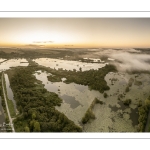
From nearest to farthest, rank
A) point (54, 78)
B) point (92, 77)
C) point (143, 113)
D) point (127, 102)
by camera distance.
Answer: point (143, 113) < point (127, 102) < point (92, 77) < point (54, 78)

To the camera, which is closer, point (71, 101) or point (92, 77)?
point (71, 101)

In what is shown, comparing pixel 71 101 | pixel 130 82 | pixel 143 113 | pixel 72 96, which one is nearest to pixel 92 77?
pixel 72 96

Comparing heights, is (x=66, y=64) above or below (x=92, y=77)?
above

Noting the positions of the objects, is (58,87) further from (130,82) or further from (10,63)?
(130,82)

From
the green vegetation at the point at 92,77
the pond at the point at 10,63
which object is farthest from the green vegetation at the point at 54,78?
the pond at the point at 10,63

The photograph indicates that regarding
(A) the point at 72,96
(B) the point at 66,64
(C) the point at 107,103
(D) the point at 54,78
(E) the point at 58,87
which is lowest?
(C) the point at 107,103
